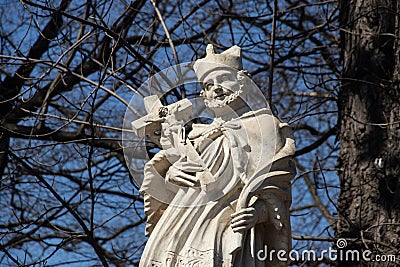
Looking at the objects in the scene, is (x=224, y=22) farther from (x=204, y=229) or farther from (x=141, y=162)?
(x=204, y=229)

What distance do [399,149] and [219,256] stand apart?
4160 mm

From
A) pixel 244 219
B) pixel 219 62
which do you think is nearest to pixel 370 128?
pixel 219 62

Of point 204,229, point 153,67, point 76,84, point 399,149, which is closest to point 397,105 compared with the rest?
point 399,149

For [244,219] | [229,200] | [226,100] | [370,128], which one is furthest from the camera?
[370,128]

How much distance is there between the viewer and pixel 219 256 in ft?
23.2

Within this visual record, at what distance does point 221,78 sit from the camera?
7.54m

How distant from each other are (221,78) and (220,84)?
4cm

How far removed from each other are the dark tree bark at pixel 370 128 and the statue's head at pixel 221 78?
322 centimetres

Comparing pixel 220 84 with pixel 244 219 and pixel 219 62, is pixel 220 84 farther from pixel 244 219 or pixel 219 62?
pixel 244 219

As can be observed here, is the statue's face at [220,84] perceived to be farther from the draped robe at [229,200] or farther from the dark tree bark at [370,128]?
the dark tree bark at [370,128]

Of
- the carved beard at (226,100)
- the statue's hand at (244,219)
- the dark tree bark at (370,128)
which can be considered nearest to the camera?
the statue's hand at (244,219)

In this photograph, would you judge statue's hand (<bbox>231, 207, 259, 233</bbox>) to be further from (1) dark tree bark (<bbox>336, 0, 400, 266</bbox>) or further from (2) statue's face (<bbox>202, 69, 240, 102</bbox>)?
(1) dark tree bark (<bbox>336, 0, 400, 266</bbox>)

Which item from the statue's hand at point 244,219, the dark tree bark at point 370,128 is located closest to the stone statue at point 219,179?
the statue's hand at point 244,219

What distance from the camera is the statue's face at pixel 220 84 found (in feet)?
24.6
